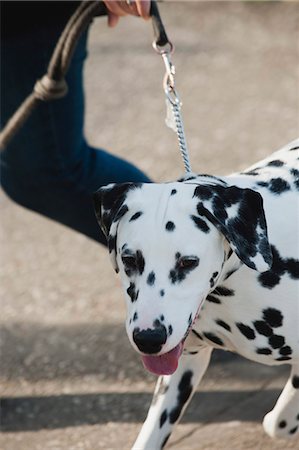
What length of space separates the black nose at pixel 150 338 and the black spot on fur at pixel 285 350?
1.87ft

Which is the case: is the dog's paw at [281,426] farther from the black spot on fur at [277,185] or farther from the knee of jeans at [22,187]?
the knee of jeans at [22,187]

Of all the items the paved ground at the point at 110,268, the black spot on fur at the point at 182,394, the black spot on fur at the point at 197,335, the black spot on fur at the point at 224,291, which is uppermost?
the black spot on fur at the point at 224,291

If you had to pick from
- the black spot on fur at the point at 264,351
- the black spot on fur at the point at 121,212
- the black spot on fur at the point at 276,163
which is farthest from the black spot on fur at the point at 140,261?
the black spot on fur at the point at 276,163

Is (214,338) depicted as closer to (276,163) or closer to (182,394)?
(182,394)

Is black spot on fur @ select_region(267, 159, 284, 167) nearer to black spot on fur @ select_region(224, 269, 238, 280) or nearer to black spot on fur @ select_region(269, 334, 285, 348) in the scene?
black spot on fur @ select_region(224, 269, 238, 280)

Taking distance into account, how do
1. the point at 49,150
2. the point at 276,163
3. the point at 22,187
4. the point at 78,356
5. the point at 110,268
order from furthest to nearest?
1. the point at 110,268
2. the point at 78,356
3. the point at 22,187
4. the point at 49,150
5. the point at 276,163

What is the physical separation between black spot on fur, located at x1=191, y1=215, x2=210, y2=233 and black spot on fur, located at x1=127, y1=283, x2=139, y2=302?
0.76 feet

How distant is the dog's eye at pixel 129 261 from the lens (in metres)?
2.82

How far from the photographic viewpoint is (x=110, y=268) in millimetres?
5098

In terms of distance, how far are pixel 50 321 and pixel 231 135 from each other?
6.27ft

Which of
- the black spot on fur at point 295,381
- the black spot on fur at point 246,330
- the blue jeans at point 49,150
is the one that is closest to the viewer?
the black spot on fur at point 246,330

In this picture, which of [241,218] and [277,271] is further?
[277,271]

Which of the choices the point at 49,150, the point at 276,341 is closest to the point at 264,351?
the point at 276,341

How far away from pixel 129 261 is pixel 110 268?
89.4 inches
